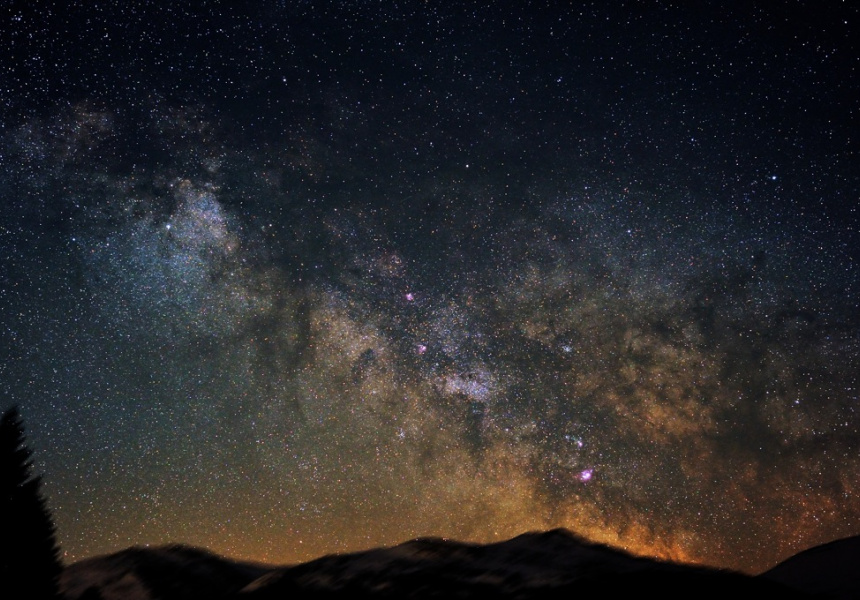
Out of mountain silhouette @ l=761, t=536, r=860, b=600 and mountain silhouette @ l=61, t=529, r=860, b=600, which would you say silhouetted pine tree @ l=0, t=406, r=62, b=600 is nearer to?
mountain silhouette @ l=61, t=529, r=860, b=600

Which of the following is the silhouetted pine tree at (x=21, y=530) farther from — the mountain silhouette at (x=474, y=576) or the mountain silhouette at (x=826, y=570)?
the mountain silhouette at (x=826, y=570)

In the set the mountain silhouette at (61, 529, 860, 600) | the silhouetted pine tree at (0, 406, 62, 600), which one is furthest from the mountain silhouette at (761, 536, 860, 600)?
the silhouetted pine tree at (0, 406, 62, 600)

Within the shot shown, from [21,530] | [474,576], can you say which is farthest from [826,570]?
[21,530]

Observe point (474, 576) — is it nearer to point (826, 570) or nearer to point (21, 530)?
point (826, 570)

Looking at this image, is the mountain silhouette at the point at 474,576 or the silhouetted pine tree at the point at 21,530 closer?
the mountain silhouette at the point at 474,576

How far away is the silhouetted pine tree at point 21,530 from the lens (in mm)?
16484

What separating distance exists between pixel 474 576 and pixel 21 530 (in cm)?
1754

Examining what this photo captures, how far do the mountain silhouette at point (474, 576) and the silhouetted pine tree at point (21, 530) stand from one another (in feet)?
3.00

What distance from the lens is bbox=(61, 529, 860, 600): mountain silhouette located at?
413 inches

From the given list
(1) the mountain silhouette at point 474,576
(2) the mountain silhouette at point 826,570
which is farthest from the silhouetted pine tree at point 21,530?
(2) the mountain silhouette at point 826,570

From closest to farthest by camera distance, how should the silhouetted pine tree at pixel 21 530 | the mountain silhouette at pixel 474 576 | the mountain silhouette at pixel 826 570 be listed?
the mountain silhouette at pixel 474 576
the mountain silhouette at pixel 826 570
the silhouetted pine tree at pixel 21 530

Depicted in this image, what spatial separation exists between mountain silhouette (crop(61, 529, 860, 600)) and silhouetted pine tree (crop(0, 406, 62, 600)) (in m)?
0.92

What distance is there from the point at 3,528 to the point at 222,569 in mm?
8367

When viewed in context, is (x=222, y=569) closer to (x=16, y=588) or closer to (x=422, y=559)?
(x=16, y=588)
